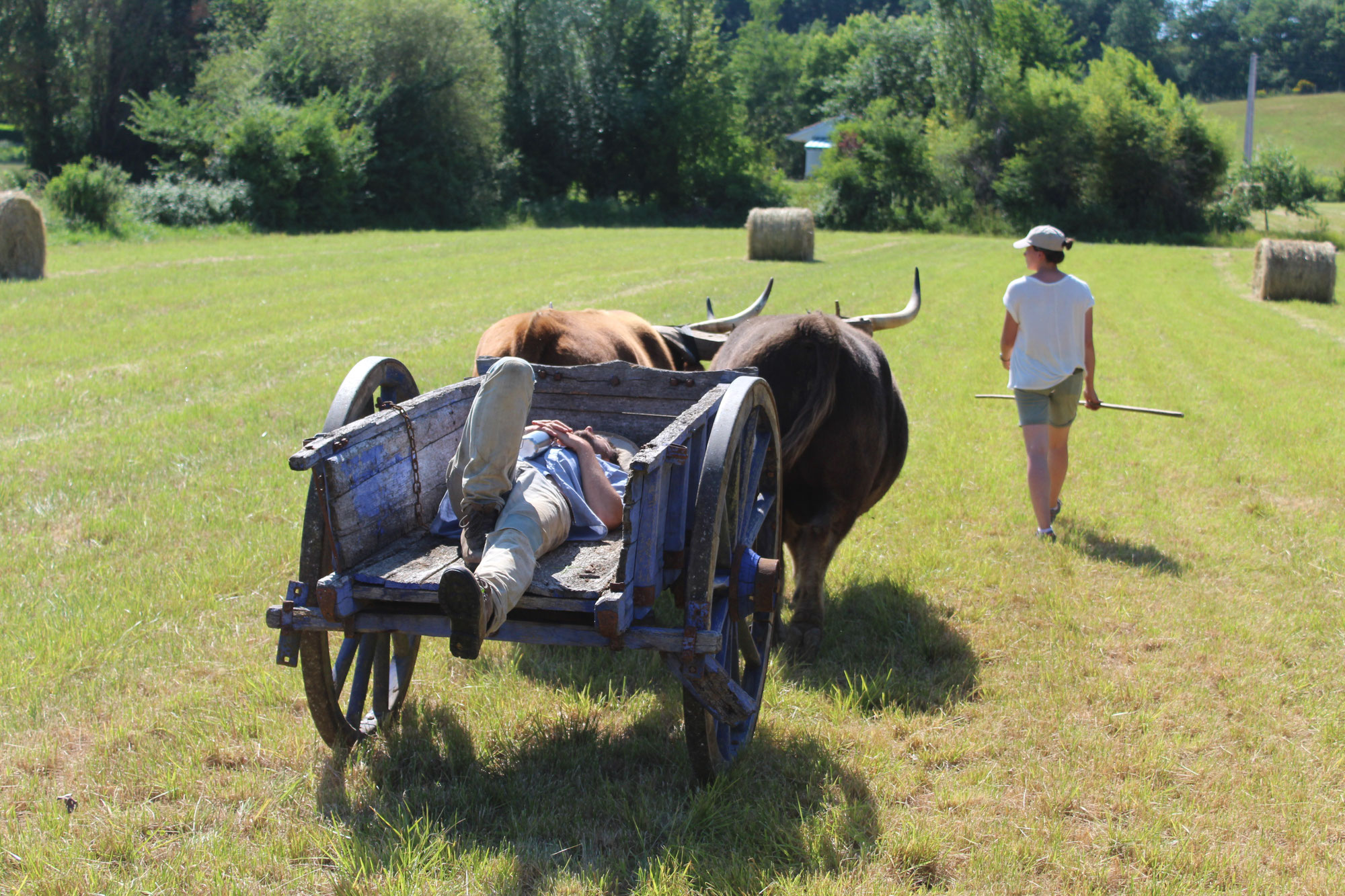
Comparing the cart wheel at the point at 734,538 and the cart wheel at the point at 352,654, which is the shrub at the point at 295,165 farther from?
the cart wheel at the point at 734,538

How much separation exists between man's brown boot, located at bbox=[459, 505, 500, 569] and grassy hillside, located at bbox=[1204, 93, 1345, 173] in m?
66.7

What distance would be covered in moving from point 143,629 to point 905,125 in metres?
43.8

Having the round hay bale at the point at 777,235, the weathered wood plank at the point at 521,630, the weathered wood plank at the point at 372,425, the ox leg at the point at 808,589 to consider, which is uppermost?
the round hay bale at the point at 777,235

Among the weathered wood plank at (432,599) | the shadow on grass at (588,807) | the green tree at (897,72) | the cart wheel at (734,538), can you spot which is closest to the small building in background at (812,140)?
the green tree at (897,72)

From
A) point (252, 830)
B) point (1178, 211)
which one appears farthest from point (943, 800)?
point (1178, 211)

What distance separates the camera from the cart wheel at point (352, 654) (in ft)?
10.6

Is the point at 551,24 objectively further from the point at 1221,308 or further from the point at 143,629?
the point at 143,629

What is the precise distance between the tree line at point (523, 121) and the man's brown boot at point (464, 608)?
29.7m

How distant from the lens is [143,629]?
4492 mm

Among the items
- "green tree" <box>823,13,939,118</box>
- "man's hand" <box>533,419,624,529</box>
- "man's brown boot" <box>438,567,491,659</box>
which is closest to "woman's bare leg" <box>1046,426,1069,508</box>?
"man's hand" <box>533,419,624,529</box>

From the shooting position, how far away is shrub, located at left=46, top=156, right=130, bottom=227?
24484 millimetres

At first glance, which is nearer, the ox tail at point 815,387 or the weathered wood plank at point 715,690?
the weathered wood plank at point 715,690

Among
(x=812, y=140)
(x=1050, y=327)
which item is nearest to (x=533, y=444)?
(x=1050, y=327)

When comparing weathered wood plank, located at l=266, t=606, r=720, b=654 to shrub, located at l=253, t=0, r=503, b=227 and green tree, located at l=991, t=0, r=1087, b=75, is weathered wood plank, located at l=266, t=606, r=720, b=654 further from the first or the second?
green tree, located at l=991, t=0, r=1087, b=75
